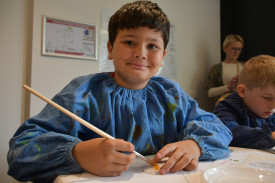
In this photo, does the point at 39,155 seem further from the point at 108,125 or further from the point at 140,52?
the point at 140,52

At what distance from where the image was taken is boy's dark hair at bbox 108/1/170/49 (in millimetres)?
728

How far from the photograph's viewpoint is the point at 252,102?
99cm

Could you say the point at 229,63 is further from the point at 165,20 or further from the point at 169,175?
the point at 169,175

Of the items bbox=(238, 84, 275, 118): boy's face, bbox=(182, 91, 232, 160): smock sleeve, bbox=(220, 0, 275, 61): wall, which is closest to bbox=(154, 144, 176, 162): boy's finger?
bbox=(182, 91, 232, 160): smock sleeve

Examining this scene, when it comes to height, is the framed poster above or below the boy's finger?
above

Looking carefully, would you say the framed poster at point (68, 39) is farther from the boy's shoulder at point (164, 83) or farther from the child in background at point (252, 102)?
the child in background at point (252, 102)

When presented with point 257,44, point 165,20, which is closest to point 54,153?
point 165,20

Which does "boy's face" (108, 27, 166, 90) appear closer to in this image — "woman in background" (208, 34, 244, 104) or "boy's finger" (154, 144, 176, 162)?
"boy's finger" (154, 144, 176, 162)

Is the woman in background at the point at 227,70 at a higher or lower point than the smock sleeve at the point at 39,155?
higher

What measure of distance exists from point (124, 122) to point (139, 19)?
34cm

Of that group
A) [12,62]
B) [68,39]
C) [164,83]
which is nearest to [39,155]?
[164,83]

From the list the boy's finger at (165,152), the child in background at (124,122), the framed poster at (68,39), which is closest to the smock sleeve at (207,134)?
the child in background at (124,122)

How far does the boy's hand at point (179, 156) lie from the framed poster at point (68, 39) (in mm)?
1498

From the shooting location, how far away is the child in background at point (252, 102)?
3.09 ft
